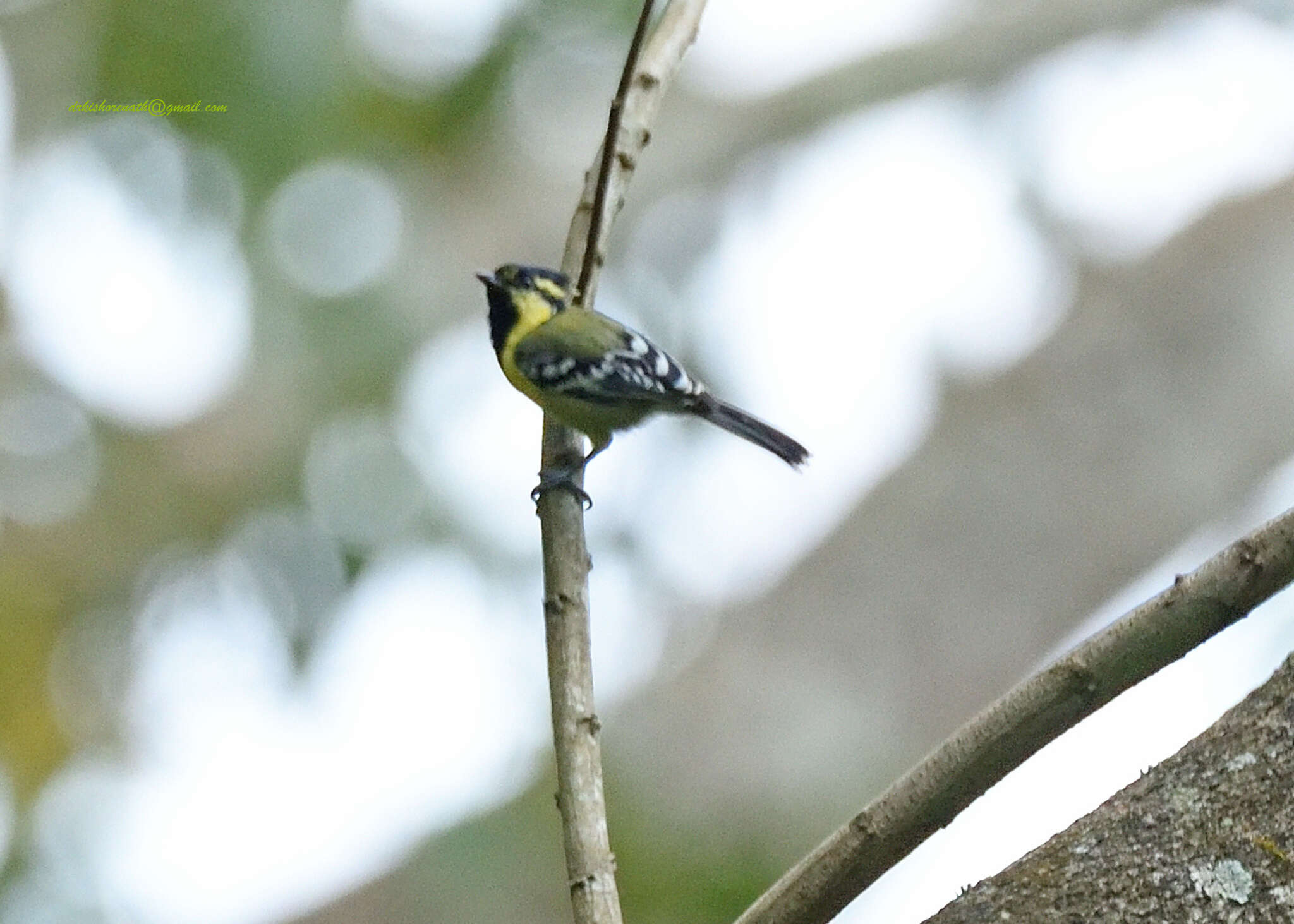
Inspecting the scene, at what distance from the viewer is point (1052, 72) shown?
22.9 ft

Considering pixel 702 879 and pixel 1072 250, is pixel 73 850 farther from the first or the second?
pixel 1072 250

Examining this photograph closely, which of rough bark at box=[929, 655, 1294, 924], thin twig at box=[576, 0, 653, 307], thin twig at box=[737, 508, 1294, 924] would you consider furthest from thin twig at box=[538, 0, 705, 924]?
rough bark at box=[929, 655, 1294, 924]

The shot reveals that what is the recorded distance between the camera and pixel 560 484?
3.00 metres

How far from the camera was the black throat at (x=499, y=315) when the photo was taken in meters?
4.54

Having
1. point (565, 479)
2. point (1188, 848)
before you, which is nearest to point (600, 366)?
point (565, 479)

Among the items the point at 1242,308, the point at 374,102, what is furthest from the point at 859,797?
the point at 374,102

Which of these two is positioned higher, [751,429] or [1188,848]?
[751,429]

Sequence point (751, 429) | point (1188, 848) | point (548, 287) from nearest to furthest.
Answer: point (1188, 848) < point (751, 429) < point (548, 287)

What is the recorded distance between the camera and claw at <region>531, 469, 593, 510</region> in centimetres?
294

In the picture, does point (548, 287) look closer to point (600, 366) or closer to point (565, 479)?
point (600, 366)

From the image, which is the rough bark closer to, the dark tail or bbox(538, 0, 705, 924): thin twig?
bbox(538, 0, 705, 924): thin twig

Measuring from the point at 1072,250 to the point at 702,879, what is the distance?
3.27 m

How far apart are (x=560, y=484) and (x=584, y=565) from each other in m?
0.35

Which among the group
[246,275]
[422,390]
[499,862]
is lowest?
[499,862]
